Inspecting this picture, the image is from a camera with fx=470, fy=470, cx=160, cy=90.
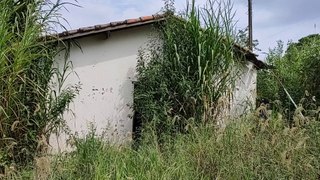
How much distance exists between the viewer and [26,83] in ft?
24.0

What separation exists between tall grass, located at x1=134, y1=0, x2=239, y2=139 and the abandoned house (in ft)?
2.46

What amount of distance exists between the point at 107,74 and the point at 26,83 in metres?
3.47

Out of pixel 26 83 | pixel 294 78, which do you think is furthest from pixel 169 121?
pixel 294 78

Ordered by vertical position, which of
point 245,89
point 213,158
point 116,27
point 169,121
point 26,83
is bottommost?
point 213,158

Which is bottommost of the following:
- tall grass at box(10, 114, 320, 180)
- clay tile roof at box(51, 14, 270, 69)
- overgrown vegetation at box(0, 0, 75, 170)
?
tall grass at box(10, 114, 320, 180)

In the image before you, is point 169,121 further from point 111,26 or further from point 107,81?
point 111,26

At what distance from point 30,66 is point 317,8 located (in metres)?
9.43

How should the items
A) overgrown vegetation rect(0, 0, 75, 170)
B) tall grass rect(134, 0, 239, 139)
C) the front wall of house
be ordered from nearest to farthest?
overgrown vegetation rect(0, 0, 75, 170) < tall grass rect(134, 0, 239, 139) < the front wall of house

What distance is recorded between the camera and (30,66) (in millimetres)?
7527

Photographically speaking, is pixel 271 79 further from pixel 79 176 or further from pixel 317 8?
pixel 79 176

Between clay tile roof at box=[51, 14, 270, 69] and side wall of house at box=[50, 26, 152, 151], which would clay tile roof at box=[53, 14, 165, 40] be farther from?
side wall of house at box=[50, 26, 152, 151]

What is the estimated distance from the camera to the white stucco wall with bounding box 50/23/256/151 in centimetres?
1023

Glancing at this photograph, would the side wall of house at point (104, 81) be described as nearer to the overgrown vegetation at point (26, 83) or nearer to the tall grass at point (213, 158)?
the overgrown vegetation at point (26, 83)

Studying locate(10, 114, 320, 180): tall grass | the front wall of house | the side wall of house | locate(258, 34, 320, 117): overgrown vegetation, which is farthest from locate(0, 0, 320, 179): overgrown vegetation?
locate(258, 34, 320, 117): overgrown vegetation
